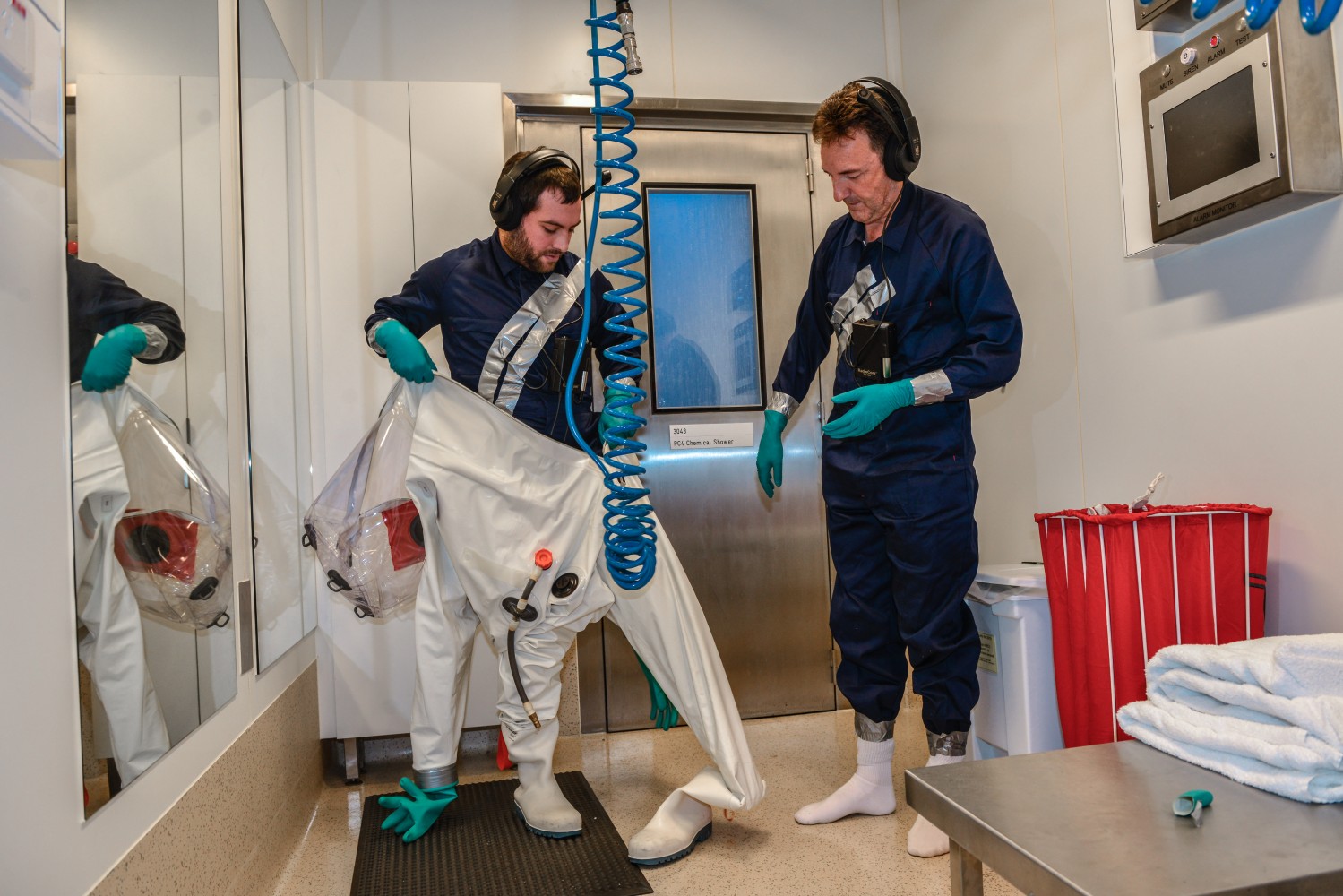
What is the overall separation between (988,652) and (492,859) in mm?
1217

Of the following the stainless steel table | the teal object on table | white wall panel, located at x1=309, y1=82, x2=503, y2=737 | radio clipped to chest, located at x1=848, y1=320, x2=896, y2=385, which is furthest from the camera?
white wall panel, located at x1=309, y1=82, x2=503, y2=737

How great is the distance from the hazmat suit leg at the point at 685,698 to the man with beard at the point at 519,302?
367 millimetres

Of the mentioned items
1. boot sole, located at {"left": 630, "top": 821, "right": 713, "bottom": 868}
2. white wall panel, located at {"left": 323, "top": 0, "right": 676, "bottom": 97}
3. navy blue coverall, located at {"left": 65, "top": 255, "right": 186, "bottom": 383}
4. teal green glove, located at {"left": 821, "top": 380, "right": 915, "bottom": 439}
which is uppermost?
white wall panel, located at {"left": 323, "top": 0, "right": 676, "bottom": 97}

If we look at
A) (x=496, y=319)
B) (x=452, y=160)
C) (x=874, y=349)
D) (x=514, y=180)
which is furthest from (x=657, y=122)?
(x=874, y=349)

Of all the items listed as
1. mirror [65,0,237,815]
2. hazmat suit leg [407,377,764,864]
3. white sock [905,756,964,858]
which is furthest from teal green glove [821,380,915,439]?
mirror [65,0,237,815]

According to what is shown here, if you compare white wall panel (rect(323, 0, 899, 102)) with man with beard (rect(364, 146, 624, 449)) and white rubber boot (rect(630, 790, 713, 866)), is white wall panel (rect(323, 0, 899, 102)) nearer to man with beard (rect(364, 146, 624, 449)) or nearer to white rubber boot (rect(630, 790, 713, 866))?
man with beard (rect(364, 146, 624, 449))

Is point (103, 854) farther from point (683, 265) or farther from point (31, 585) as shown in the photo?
point (683, 265)

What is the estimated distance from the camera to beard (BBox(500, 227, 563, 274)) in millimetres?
2229

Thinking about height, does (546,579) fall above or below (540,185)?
below

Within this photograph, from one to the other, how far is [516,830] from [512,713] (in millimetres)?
297

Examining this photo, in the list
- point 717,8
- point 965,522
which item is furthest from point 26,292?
point 717,8

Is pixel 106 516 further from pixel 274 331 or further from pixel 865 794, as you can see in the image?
pixel 865 794

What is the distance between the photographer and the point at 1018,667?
6.68ft

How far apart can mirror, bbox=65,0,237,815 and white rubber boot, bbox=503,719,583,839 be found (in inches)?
25.1
